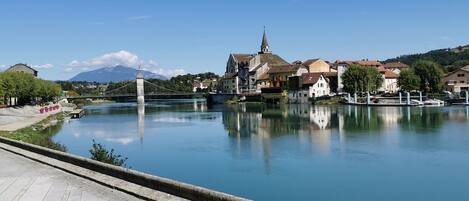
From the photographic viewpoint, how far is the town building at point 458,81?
93250 mm

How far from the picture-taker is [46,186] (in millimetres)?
12180

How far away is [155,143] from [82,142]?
644 cm

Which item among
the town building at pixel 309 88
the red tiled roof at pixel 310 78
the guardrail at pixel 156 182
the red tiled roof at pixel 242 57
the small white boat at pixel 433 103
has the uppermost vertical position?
the red tiled roof at pixel 242 57

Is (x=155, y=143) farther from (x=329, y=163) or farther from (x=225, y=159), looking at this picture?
(x=329, y=163)

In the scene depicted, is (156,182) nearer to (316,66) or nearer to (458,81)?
(458,81)

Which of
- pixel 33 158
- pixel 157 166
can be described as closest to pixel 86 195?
pixel 33 158

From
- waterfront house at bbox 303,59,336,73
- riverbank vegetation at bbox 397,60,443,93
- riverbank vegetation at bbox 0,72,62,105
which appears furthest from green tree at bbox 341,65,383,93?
riverbank vegetation at bbox 0,72,62,105

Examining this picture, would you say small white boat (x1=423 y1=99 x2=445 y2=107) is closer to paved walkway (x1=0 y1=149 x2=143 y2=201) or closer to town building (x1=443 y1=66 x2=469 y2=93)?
town building (x1=443 y1=66 x2=469 y2=93)

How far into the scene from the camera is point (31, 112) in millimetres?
68125

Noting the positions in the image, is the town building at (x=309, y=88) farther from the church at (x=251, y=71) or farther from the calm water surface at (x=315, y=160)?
the calm water surface at (x=315, y=160)

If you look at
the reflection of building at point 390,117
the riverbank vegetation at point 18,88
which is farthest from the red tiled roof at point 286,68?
the riverbank vegetation at point 18,88

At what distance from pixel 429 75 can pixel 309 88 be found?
2257cm

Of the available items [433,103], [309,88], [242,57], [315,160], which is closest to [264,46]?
[242,57]

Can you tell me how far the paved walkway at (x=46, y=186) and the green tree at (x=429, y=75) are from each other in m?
80.9
